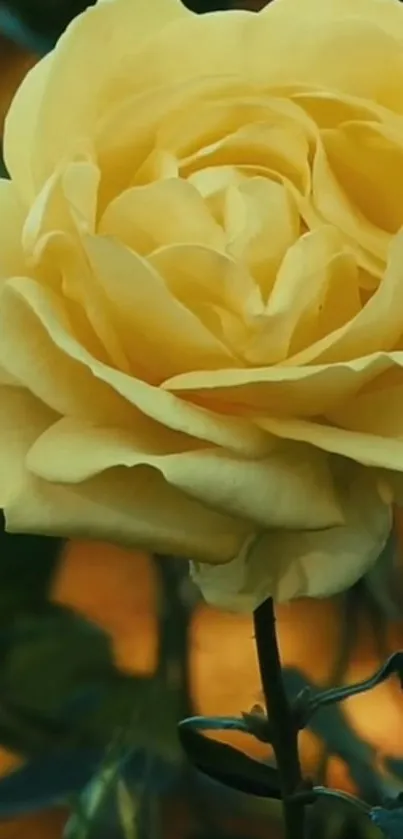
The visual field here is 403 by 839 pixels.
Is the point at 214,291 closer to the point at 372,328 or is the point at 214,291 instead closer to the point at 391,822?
the point at 372,328

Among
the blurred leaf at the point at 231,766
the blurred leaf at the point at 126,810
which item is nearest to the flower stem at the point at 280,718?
the blurred leaf at the point at 231,766

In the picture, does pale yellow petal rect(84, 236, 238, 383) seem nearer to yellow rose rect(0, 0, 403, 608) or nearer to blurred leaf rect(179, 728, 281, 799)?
yellow rose rect(0, 0, 403, 608)

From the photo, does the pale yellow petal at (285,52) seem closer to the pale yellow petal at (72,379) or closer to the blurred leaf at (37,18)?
the pale yellow petal at (72,379)

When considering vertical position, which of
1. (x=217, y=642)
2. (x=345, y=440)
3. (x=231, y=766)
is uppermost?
(x=345, y=440)

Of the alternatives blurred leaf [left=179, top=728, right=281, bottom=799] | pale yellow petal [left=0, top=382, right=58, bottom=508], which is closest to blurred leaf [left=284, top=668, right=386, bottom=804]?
blurred leaf [left=179, top=728, right=281, bottom=799]

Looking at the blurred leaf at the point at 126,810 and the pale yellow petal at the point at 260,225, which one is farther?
the blurred leaf at the point at 126,810

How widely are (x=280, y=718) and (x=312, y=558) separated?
0.07m

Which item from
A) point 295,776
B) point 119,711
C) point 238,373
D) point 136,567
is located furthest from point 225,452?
point 136,567

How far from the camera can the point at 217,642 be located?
2.80 ft

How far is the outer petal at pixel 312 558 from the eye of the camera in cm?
24

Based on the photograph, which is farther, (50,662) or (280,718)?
(50,662)

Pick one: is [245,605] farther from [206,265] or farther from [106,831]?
[106,831]

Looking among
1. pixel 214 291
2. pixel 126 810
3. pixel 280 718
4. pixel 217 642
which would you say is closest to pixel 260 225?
pixel 214 291

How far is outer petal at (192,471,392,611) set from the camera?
243 mm
